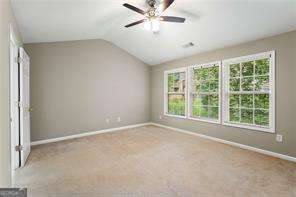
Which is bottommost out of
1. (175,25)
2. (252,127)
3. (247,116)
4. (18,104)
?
(252,127)

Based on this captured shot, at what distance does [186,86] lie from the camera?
17.4 feet

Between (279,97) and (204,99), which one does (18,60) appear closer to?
(204,99)

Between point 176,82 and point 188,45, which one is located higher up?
point 188,45

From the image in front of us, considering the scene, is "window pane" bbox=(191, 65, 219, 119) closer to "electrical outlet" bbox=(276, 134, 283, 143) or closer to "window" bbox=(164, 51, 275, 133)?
"window" bbox=(164, 51, 275, 133)

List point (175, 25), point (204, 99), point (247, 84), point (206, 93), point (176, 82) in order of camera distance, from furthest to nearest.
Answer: point (176, 82) → point (204, 99) → point (206, 93) → point (247, 84) → point (175, 25)

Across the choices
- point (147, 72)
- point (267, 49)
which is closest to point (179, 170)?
point (267, 49)

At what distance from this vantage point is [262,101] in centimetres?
368

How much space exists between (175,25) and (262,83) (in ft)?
7.17

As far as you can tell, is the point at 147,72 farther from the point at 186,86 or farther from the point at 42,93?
the point at 42,93

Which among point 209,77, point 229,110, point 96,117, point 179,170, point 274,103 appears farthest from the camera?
point 96,117

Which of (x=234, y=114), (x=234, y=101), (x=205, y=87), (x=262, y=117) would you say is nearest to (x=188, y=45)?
(x=205, y=87)

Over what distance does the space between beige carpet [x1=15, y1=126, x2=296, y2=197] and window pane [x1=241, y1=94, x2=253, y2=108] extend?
3.31ft

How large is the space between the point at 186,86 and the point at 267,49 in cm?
227

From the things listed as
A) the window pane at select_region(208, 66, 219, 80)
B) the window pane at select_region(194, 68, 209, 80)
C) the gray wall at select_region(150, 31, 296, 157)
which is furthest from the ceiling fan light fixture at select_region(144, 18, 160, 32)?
the window pane at select_region(194, 68, 209, 80)
